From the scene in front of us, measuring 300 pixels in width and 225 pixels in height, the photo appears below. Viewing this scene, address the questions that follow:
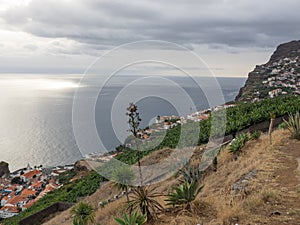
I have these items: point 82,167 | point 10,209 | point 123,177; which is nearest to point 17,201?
point 10,209

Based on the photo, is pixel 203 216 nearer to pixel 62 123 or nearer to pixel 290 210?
pixel 290 210

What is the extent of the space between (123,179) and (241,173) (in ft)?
10.0


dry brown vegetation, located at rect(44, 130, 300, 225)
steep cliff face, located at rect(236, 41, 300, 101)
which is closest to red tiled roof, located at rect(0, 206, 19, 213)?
dry brown vegetation, located at rect(44, 130, 300, 225)

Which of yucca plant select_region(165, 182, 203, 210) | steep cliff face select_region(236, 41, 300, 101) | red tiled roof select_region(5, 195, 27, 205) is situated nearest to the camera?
yucca plant select_region(165, 182, 203, 210)

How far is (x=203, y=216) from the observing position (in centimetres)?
474

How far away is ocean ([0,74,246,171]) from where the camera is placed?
5.39 meters

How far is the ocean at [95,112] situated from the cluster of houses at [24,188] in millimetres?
5289

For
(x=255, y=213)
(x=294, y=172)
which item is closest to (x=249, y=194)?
(x=255, y=213)

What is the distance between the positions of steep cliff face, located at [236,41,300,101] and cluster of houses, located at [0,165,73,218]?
25.8 meters

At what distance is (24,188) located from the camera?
3056cm

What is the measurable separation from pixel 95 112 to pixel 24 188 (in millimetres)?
29745

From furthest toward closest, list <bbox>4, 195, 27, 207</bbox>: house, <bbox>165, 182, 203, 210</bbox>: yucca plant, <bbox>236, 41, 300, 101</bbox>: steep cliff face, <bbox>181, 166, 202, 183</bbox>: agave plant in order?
1. <bbox>236, 41, 300, 101</bbox>: steep cliff face
2. <bbox>4, 195, 27, 207</bbox>: house
3. <bbox>181, 166, 202, 183</bbox>: agave plant
4. <bbox>165, 182, 203, 210</bbox>: yucca plant

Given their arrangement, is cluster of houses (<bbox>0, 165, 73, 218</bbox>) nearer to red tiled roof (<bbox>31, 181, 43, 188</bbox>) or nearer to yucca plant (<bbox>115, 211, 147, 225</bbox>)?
red tiled roof (<bbox>31, 181, 43, 188</bbox>)

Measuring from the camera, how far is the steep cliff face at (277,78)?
37.6 metres
